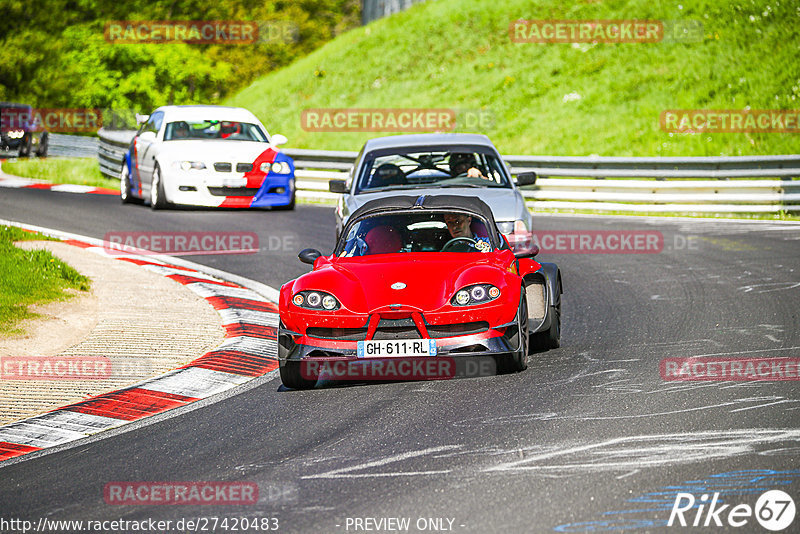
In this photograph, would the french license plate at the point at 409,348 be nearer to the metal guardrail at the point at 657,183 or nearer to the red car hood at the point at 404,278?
the red car hood at the point at 404,278

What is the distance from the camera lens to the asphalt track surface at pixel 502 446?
5434 mm

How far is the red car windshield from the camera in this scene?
9039mm

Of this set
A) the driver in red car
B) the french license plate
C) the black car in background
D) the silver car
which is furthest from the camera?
the black car in background

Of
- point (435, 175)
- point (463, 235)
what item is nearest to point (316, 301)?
point (463, 235)

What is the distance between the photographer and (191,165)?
18.6m

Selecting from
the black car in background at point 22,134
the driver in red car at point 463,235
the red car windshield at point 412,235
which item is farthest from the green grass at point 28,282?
the black car in background at point 22,134

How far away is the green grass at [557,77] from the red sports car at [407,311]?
18.6 m

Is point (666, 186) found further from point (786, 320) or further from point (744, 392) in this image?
point (744, 392)

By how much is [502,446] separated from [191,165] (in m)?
13.0

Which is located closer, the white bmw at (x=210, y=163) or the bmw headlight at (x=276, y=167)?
the white bmw at (x=210, y=163)

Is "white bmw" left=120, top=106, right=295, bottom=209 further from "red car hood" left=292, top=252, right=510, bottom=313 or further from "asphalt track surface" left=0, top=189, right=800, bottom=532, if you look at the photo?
"red car hood" left=292, top=252, right=510, bottom=313

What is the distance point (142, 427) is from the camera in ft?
24.1

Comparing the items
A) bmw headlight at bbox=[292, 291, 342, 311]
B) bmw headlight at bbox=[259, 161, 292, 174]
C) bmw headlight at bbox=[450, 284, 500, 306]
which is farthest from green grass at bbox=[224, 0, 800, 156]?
bmw headlight at bbox=[292, 291, 342, 311]

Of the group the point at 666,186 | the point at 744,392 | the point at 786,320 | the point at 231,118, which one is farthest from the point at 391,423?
the point at 666,186
